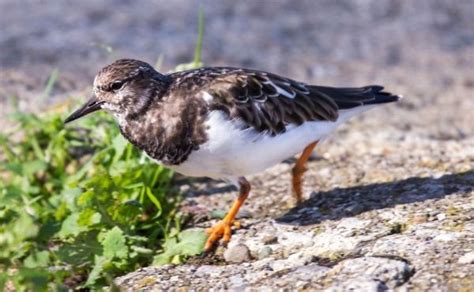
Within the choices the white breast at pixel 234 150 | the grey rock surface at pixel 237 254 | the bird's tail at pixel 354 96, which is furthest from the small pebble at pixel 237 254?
the bird's tail at pixel 354 96

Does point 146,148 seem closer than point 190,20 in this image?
Yes

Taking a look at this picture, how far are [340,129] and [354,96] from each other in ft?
4.27

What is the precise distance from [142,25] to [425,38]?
263 cm

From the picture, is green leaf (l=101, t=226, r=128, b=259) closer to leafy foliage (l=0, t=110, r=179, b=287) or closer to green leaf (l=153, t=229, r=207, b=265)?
leafy foliage (l=0, t=110, r=179, b=287)

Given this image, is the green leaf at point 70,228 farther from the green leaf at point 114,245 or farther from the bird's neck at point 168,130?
the bird's neck at point 168,130

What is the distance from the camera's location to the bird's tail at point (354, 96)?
5.02 meters

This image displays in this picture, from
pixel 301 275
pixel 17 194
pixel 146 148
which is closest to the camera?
pixel 301 275

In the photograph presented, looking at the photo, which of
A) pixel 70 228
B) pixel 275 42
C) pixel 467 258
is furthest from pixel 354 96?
pixel 275 42

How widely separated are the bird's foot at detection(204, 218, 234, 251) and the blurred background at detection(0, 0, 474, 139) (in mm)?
2360

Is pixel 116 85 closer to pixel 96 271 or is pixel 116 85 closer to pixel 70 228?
pixel 70 228

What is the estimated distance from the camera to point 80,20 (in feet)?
27.0

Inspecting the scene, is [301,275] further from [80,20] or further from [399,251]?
[80,20]

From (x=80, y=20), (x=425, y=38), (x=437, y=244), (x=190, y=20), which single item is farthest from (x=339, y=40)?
(x=437, y=244)

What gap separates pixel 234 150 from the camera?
4.40m
